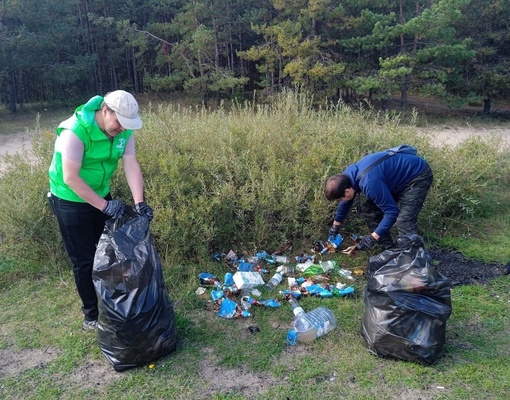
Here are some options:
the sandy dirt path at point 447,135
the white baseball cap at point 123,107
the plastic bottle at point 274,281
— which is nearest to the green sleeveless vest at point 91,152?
the white baseball cap at point 123,107

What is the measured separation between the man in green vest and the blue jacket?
5.41 feet

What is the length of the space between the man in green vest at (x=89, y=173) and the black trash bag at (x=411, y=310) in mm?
1602

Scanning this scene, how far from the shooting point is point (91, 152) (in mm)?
2605

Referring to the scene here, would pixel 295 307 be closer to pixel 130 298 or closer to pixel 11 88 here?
pixel 130 298

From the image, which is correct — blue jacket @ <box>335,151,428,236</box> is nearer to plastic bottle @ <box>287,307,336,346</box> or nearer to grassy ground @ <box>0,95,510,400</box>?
grassy ground @ <box>0,95,510,400</box>

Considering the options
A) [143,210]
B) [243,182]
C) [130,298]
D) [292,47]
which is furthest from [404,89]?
[130,298]

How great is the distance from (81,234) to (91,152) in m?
0.57

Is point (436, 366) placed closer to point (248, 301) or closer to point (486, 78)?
point (248, 301)

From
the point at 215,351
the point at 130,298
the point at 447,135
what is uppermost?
the point at 130,298

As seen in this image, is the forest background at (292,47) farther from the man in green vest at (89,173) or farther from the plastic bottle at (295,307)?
the man in green vest at (89,173)

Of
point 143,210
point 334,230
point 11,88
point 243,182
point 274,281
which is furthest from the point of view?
point 11,88

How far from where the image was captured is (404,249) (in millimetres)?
2818

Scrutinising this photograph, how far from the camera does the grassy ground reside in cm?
254

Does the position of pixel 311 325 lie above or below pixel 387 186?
below
